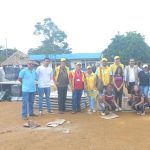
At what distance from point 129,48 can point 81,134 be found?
115 ft

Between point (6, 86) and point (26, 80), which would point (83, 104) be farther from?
point (6, 86)

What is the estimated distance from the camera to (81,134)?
350 inches

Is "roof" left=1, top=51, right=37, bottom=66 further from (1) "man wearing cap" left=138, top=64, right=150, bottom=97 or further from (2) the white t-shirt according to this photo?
(1) "man wearing cap" left=138, top=64, right=150, bottom=97

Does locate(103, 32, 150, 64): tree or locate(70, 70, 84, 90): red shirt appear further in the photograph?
locate(103, 32, 150, 64): tree

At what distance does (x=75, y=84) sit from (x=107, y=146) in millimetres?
4463

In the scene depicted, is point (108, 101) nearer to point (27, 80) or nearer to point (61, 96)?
point (61, 96)

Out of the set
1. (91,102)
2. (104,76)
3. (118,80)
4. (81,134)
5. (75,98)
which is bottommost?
(81,134)

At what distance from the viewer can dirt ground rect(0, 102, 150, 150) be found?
7852 mm

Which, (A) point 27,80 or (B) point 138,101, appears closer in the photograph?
(A) point 27,80

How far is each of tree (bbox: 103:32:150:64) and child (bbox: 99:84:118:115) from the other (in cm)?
3052

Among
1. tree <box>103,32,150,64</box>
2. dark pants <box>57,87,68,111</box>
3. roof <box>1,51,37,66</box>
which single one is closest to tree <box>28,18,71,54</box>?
roof <box>1,51,37,66</box>

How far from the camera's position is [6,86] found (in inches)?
666

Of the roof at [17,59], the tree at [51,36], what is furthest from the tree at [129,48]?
the tree at [51,36]

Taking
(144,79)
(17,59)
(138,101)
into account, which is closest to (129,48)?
(17,59)
